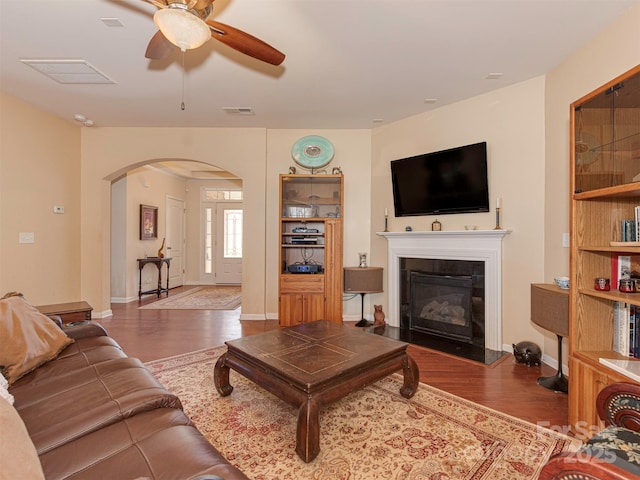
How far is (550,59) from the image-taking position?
112 inches

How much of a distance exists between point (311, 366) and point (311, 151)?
3.32m

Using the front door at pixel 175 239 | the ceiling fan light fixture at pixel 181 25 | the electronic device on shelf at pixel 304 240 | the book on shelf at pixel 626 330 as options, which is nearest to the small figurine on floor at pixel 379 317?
the electronic device on shelf at pixel 304 240

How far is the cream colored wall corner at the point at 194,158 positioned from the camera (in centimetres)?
472

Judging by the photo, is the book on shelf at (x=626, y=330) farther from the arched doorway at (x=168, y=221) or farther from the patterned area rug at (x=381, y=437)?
the arched doorway at (x=168, y=221)

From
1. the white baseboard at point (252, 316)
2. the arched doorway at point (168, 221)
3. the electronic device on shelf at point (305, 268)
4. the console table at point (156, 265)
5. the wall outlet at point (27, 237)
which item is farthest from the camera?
the console table at point (156, 265)

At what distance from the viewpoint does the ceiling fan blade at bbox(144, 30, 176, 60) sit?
2.04 metres

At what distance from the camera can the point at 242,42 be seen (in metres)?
2.00

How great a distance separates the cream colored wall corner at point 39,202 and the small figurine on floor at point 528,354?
18.7ft

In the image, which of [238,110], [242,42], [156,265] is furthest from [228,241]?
[242,42]

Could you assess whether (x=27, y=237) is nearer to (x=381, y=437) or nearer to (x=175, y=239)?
(x=175, y=239)

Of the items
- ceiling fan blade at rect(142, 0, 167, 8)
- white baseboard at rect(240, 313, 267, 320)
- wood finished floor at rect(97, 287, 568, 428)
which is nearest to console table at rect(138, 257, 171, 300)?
wood finished floor at rect(97, 287, 568, 428)

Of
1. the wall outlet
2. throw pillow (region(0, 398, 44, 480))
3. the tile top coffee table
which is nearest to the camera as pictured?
throw pillow (region(0, 398, 44, 480))

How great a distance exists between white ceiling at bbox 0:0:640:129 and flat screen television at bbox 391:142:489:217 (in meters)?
0.65

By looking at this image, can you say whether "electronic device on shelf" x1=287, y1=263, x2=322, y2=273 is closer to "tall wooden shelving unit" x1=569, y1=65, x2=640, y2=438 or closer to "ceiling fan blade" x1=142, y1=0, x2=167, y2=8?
"tall wooden shelving unit" x1=569, y1=65, x2=640, y2=438
